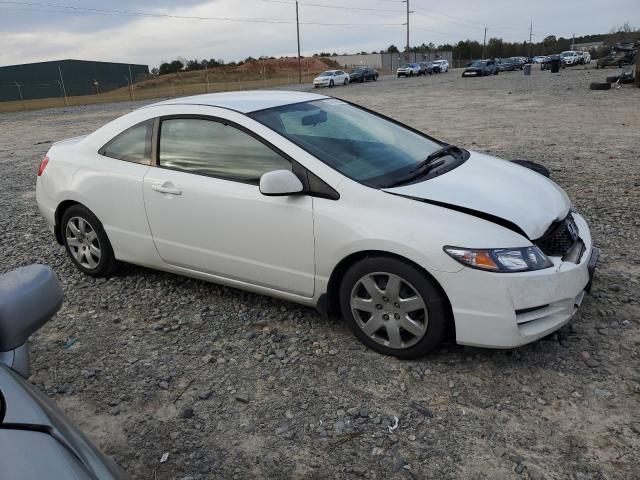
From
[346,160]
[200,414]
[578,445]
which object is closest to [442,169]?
[346,160]

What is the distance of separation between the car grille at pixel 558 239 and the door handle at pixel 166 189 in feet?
7.86

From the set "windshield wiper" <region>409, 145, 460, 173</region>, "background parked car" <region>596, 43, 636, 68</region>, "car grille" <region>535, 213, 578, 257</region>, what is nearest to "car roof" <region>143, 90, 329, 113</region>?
"windshield wiper" <region>409, 145, 460, 173</region>

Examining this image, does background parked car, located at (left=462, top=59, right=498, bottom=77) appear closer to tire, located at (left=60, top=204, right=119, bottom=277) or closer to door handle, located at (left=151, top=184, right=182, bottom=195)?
tire, located at (left=60, top=204, right=119, bottom=277)

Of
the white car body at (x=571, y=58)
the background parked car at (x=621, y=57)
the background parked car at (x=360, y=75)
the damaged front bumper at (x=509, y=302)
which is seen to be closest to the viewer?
the damaged front bumper at (x=509, y=302)

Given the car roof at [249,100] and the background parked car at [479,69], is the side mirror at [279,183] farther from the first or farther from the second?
the background parked car at [479,69]

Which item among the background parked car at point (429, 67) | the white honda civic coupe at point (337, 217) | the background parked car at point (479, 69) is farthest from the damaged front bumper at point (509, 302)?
the background parked car at point (429, 67)

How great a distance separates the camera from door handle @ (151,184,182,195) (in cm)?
381

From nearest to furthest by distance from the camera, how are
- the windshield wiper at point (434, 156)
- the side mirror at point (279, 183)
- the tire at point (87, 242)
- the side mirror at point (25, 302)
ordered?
the side mirror at point (25, 302) → the side mirror at point (279, 183) → the windshield wiper at point (434, 156) → the tire at point (87, 242)

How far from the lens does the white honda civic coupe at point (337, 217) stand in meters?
2.94

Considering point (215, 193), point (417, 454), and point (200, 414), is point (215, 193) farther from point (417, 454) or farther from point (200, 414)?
point (417, 454)

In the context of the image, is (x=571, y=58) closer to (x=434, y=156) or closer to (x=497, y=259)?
(x=434, y=156)

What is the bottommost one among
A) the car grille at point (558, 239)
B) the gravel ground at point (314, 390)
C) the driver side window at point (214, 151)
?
the gravel ground at point (314, 390)

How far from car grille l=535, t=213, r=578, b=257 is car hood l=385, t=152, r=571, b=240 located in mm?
41

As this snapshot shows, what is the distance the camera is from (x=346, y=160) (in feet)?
11.5
